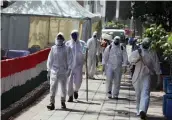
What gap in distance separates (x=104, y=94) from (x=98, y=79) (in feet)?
14.9

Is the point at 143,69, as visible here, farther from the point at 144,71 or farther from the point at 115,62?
the point at 115,62

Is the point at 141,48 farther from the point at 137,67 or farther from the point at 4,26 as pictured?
the point at 4,26

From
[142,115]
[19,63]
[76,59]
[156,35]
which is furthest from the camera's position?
[156,35]

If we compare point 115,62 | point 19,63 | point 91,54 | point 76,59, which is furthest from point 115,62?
point 91,54

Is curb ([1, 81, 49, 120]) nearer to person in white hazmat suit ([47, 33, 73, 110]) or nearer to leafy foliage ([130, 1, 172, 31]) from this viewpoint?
person in white hazmat suit ([47, 33, 73, 110])

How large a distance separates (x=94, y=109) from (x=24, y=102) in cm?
173

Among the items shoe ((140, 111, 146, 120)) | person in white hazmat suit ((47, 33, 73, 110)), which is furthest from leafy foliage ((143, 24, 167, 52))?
shoe ((140, 111, 146, 120))

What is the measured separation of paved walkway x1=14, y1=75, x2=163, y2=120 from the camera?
31.7ft

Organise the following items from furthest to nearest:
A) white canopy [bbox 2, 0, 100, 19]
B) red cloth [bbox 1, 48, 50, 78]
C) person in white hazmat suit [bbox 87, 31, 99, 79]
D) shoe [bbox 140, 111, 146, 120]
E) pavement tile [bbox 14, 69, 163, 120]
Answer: white canopy [bbox 2, 0, 100, 19]
person in white hazmat suit [bbox 87, 31, 99, 79]
pavement tile [bbox 14, 69, 163, 120]
red cloth [bbox 1, 48, 50, 78]
shoe [bbox 140, 111, 146, 120]

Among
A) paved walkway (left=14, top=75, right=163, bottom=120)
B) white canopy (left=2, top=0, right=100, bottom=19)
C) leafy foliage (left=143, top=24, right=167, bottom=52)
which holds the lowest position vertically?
paved walkway (left=14, top=75, right=163, bottom=120)

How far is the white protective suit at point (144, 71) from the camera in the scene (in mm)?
9398

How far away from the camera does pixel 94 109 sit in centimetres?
1073

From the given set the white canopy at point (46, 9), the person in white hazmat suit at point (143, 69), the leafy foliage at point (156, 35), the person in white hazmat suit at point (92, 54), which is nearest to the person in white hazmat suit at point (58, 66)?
the person in white hazmat suit at point (143, 69)

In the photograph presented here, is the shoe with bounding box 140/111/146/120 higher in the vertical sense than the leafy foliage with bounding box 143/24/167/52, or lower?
lower
